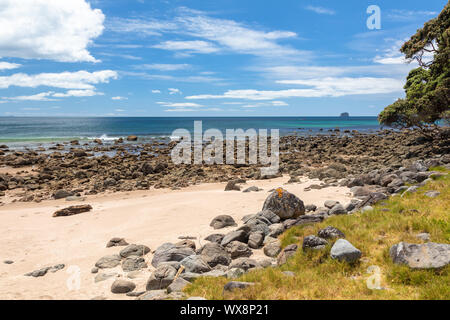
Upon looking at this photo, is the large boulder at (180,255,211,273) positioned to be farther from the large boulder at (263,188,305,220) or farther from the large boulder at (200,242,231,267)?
the large boulder at (263,188,305,220)

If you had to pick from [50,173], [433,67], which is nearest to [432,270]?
[433,67]

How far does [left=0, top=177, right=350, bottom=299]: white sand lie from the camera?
330 inches

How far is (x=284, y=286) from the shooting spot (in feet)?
20.1

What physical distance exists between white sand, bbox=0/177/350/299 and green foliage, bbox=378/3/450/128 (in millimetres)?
12891

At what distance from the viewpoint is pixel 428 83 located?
969 inches

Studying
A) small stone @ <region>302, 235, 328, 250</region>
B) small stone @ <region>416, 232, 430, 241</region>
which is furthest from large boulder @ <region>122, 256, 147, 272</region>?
small stone @ <region>416, 232, 430, 241</region>

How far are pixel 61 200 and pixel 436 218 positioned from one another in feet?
69.1

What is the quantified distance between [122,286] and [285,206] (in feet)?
22.8

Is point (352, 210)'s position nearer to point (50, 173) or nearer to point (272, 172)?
point (272, 172)

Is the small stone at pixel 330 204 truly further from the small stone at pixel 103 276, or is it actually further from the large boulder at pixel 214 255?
the small stone at pixel 103 276

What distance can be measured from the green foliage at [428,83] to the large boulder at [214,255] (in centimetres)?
2175

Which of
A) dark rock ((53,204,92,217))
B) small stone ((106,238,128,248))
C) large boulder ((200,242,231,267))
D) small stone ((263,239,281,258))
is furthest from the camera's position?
dark rock ((53,204,92,217))

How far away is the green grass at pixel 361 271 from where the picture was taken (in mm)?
5727

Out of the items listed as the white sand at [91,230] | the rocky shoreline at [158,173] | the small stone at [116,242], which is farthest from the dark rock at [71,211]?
the small stone at [116,242]
